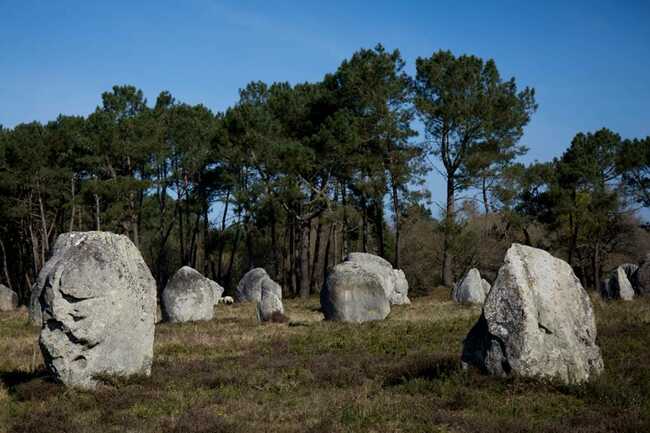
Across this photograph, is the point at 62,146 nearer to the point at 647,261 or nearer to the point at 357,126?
the point at 357,126

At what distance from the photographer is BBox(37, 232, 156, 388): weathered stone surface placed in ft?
38.0

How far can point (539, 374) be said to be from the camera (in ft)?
35.1

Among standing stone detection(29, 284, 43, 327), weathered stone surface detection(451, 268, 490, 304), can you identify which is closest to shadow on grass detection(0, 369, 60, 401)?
standing stone detection(29, 284, 43, 327)

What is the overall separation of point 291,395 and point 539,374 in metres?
3.78

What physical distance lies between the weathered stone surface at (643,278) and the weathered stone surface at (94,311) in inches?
909

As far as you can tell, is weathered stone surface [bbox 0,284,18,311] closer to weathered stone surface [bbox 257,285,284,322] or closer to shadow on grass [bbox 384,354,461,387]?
weathered stone surface [bbox 257,285,284,322]

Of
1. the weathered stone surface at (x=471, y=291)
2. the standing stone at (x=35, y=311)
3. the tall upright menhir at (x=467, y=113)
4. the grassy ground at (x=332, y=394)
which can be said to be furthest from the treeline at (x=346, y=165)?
the grassy ground at (x=332, y=394)

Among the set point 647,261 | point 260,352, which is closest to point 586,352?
point 260,352

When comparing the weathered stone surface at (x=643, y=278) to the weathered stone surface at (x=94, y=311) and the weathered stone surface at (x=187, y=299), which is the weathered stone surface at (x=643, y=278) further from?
the weathered stone surface at (x=94, y=311)

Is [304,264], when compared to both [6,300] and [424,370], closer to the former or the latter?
[6,300]

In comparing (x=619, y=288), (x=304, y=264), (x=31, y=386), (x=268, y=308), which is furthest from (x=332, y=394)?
(x=304, y=264)

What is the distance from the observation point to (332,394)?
11.2 metres

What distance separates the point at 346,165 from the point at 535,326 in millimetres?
31245

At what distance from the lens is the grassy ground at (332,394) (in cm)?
930
